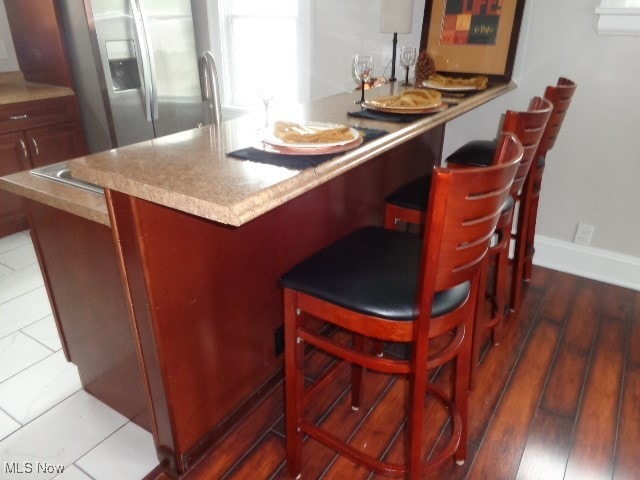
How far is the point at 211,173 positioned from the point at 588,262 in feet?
7.76

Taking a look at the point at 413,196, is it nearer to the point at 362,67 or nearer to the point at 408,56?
the point at 362,67

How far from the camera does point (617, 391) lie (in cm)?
181

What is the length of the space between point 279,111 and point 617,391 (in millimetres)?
1697

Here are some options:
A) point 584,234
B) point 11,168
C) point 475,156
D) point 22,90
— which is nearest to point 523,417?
point 475,156

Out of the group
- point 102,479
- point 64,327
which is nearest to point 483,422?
point 102,479

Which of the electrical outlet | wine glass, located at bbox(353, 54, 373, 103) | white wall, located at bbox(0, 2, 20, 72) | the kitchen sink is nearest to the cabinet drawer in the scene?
white wall, located at bbox(0, 2, 20, 72)

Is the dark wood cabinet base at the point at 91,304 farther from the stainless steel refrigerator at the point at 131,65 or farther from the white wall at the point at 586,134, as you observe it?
the white wall at the point at 586,134

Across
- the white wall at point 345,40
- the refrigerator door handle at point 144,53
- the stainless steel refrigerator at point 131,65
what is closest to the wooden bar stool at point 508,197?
the white wall at point 345,40

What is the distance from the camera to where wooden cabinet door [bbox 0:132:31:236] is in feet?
9.43

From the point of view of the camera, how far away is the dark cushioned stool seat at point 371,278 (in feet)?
3.75

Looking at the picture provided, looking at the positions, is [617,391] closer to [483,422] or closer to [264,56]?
[483,422]

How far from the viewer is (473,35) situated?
2.51 metres

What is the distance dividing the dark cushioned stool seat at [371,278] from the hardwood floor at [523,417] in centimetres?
66

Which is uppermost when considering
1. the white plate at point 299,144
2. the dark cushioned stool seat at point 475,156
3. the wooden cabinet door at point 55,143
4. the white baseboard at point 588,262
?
the white plate at point 299,144
